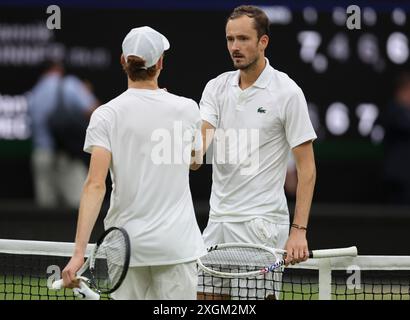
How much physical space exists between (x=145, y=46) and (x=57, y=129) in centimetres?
589

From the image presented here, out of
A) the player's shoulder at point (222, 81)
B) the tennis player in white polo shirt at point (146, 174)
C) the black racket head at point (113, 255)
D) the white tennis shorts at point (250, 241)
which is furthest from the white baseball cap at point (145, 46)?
the white tennis shorts at point (250, 241)

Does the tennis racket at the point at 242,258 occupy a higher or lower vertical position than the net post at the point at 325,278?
higher

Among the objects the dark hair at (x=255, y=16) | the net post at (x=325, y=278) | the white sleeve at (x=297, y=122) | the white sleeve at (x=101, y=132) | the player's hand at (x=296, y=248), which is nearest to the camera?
the white sleeve at (x=101, y=132)

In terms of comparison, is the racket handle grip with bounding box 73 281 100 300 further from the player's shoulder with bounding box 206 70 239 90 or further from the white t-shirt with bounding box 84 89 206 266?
the player's shoulder with bounding box 206 70 239 90

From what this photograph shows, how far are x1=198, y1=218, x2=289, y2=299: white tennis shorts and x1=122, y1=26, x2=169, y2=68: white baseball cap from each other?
1.25 meters

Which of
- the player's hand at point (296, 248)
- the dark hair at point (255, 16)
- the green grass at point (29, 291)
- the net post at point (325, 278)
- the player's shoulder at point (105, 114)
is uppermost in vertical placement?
the dark hair at point (255, 16)

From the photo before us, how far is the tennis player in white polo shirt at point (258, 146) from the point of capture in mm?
6074

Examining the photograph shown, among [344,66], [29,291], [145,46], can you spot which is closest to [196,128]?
[145,46]

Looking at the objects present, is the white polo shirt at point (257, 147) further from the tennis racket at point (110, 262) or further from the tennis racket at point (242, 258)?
the tennis racket at point (110, 262)

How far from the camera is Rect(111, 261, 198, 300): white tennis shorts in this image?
17.2 ft

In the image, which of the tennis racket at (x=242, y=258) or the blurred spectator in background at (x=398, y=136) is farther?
the blurred spectator in background at (x=398, y=136)

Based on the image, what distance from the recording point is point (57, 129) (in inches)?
433

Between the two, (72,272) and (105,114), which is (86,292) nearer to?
(72,272)
